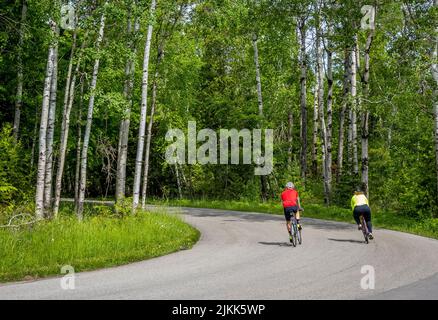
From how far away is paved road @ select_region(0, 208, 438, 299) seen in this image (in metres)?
8.05

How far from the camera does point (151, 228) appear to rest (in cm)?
1533

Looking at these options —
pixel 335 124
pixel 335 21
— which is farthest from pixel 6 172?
pixel 335 124

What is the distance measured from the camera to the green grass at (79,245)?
10.6 metres

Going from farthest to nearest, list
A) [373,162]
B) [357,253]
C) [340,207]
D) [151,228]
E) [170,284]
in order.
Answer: [373,162] < [340,207] < [151,228] < [357,253] < [170,284]

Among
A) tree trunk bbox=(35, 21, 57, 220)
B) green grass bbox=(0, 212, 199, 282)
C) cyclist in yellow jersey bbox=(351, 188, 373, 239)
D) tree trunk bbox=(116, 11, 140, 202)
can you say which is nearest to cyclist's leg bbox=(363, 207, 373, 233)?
cyclist in yellow jersey bbox=(351, 188, 373, 239)

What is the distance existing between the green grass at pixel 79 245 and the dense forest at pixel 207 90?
244 cm

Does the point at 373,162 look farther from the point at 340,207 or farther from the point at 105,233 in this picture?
the point at 105,233

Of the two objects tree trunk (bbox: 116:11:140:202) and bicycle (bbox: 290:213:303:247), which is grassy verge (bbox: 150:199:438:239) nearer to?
tree trunk (bbox: 116:11:140:202)

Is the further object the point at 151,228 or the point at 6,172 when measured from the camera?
the point at 6,172

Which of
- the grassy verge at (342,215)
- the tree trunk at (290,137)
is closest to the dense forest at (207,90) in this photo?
the tree trunk at (290,137)

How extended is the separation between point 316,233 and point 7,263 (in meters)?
10.8
